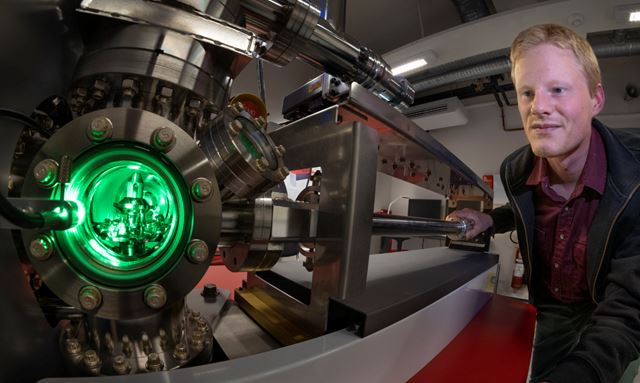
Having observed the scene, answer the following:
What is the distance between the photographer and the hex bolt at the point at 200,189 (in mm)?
311

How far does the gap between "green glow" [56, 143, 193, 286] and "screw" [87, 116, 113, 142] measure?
23 mm

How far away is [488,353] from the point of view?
70cm

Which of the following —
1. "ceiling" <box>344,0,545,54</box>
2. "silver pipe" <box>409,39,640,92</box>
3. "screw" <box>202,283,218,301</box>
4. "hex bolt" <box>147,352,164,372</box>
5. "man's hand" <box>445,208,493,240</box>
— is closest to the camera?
"hex bolt" <box>147,352,164,372</box>

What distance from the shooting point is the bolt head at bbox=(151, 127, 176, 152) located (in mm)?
296

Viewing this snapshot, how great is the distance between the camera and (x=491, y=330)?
856 mm

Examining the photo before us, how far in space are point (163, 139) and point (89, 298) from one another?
0.17 meters

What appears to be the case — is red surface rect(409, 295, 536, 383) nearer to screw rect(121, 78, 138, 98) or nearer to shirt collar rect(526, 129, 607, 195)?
shirt collar rect(526, 129, 607, 195)

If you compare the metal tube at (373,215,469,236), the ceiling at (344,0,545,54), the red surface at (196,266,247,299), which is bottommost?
the red surface at (196,266,247,299)

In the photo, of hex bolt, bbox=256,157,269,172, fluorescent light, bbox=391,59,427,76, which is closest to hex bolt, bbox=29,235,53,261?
hex bolt, bbox=256,157,269,172

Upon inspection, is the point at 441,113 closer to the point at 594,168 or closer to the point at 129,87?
the point at 594,168

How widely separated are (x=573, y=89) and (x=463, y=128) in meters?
4.13

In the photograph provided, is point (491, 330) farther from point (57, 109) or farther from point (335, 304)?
point (57, 109)

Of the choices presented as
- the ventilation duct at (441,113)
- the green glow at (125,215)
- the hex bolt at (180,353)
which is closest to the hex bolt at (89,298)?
the green glow at (125,215)

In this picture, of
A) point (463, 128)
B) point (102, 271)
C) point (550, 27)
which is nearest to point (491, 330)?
point (550, 27)
